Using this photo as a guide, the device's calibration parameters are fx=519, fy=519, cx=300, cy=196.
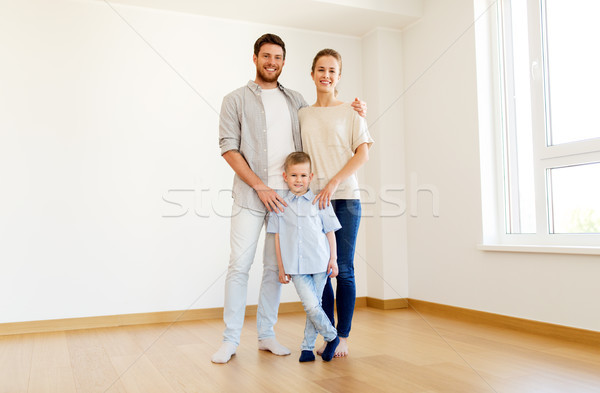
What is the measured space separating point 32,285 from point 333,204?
190cm

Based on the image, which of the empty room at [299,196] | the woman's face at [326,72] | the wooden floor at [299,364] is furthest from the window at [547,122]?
the woman's face at [326,72]

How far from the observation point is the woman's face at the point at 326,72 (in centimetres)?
214

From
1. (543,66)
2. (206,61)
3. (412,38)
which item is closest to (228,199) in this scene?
(206,61)

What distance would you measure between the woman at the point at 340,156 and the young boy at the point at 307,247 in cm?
8

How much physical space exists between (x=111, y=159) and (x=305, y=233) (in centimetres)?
168

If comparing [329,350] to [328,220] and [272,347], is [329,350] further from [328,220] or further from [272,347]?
[328,220]

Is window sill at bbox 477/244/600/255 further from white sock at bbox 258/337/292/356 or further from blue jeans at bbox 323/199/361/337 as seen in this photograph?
white sock at bbox 258/337/292/356

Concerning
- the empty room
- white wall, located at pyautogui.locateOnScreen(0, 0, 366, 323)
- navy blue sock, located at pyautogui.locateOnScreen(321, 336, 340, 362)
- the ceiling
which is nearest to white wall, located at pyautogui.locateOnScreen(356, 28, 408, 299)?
the empty room

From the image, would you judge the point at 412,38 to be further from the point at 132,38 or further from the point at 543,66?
the point at 132,38

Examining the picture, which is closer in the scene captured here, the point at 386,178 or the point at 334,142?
the point at 334,142

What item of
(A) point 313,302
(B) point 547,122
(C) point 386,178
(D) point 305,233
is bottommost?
(A) point 313,302

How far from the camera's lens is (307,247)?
2.06m

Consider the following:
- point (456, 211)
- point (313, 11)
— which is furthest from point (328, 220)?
point (313, 11)

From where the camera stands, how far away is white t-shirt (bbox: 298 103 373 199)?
2172 mm
